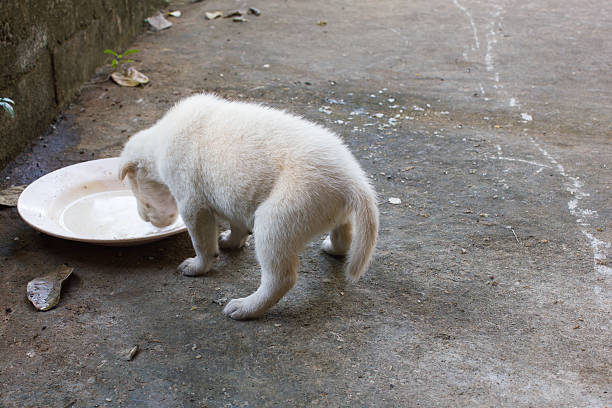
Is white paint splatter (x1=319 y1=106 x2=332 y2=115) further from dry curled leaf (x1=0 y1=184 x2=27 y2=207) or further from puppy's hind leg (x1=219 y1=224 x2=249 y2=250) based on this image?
dry curled leaf (x1=0 y1=184 x2=27 y2=207)

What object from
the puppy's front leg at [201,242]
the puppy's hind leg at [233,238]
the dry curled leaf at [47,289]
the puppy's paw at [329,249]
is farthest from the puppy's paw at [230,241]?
the dry curled leaf at [47,289]

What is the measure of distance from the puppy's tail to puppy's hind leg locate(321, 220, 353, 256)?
47 centimetres

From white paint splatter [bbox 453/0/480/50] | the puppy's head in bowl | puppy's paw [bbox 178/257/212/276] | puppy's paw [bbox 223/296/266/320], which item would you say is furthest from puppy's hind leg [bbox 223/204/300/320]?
white paint splatter [bbox 453/0/480/50]

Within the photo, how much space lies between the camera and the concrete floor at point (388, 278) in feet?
7.75

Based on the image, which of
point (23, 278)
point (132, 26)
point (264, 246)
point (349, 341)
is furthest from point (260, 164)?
point (132, 26)

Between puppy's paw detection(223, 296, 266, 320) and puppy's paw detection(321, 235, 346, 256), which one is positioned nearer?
puppy's paw detection(223, 296, 266, 320)

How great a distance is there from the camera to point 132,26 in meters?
6.88

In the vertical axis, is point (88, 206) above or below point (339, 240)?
below

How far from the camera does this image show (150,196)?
3.25 m

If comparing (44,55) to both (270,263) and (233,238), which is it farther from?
(270,263)

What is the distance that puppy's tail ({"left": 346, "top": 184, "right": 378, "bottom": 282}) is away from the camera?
8.35 feet

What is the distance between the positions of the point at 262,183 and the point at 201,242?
619 millimetres

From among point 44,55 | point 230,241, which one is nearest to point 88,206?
point 230,241

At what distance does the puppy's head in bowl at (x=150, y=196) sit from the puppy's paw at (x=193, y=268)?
14.9 inches
